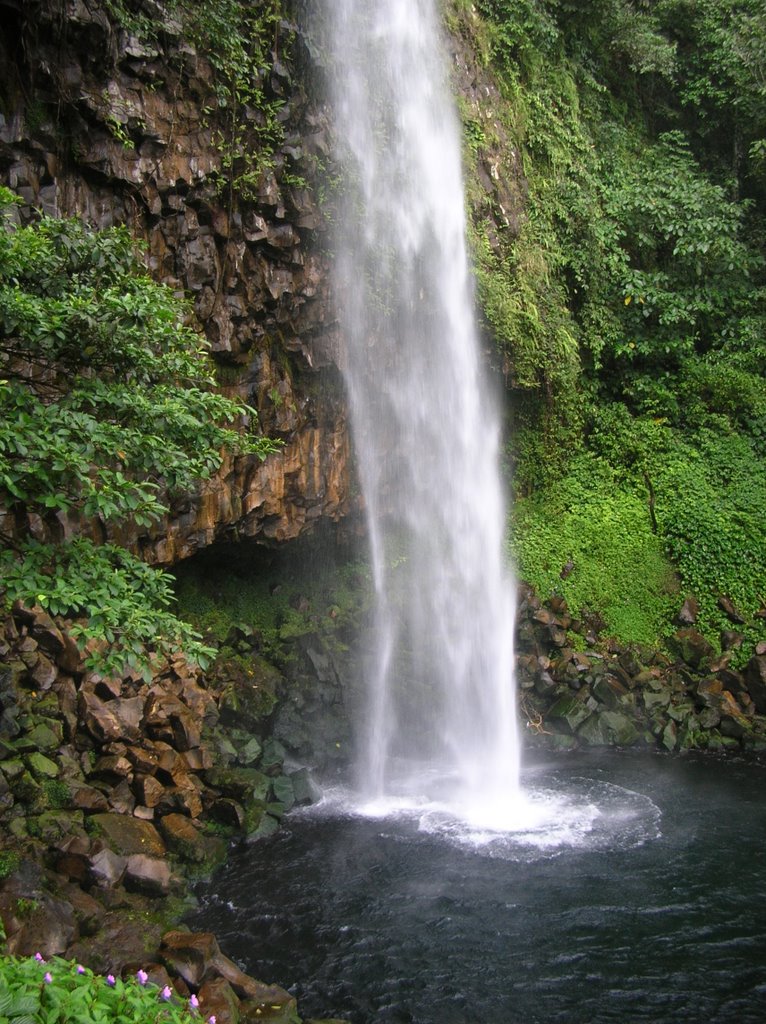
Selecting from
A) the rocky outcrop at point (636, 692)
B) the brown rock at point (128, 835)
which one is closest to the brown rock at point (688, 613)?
the rocky outcrop at point (636, 692)

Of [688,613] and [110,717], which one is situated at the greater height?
[688,613]

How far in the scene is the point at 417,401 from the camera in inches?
599

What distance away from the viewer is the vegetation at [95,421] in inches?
212

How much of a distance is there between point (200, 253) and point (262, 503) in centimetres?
396

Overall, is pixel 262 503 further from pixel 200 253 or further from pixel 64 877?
pixel 64 877

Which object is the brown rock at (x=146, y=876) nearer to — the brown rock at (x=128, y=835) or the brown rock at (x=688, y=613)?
the brown rock at (x=128, y=835)

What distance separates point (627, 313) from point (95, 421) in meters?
14.7

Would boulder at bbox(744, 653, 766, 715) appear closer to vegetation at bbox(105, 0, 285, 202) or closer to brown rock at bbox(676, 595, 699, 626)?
brown rock at bbox(676, 595, 699, 626)

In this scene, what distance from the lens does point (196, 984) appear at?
265 inches

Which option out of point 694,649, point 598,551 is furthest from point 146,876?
point 598,551

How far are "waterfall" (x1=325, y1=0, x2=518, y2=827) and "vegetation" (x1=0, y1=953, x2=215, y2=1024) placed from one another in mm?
8417

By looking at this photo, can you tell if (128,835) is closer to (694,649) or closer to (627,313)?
(694,649)

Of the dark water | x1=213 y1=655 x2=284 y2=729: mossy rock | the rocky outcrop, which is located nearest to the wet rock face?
x1=213 y1=655 x2=284 y2=729: mossy rock

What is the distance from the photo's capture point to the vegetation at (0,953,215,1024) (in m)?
4.16
